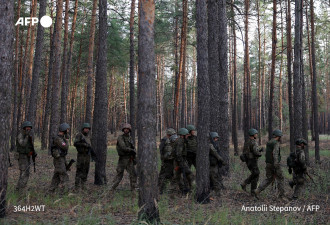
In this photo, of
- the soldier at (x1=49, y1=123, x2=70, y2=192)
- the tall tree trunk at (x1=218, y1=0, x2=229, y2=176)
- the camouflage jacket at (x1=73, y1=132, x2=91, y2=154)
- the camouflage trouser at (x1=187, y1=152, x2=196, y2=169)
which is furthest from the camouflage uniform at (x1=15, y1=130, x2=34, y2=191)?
the tall tree trunk at (x1=218, y1=0, x2=229, y2=176)

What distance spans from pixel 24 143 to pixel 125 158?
8.97ft

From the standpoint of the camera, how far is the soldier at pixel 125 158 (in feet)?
27.1

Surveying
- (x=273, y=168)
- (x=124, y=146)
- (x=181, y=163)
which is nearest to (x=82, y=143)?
(x=124, y=146)

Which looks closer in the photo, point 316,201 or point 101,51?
point 316,201

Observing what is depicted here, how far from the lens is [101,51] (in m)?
9.48

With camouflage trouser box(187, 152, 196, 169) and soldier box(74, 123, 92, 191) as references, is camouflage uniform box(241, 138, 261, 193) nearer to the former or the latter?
camouflage trouser box(187, 152, 196, 169)

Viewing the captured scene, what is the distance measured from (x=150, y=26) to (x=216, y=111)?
603 centimetres

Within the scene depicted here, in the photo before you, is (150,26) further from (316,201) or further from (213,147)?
(316,201)

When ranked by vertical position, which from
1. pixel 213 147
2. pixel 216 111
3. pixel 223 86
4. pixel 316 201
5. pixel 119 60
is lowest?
pixel 316 201

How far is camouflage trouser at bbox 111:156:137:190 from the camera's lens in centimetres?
828

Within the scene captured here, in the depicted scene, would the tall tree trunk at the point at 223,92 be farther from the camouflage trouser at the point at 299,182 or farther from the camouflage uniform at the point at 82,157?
the camouflage uniform at the point at 82,157

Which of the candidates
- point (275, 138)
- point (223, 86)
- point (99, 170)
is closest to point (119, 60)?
point (223, 86)

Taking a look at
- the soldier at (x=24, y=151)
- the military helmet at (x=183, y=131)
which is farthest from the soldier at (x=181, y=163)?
the soldier at (x=24, y=151)

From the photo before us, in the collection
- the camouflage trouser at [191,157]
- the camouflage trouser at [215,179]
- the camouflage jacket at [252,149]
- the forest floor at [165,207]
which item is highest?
the camouflage jacket at [252,149]
